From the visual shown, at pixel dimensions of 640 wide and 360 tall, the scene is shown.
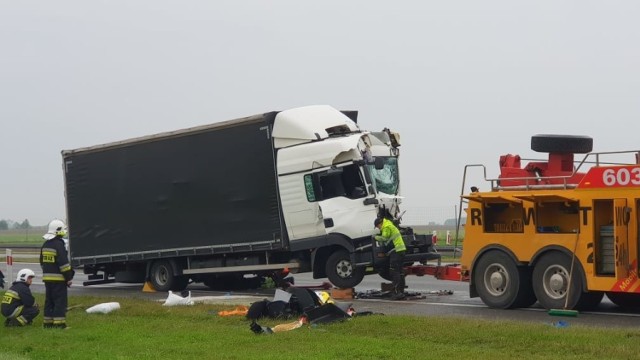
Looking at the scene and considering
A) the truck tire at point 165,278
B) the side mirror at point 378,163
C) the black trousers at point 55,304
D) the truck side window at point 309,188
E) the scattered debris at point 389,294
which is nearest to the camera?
the black trousers at point 55,304

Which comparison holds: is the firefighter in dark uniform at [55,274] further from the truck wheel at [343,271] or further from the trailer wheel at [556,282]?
the trailer wheel at [556,282]

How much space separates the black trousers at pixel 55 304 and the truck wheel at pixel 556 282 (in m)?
7.08

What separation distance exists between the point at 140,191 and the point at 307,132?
509 centimetres

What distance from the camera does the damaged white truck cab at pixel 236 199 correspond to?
18609 mm

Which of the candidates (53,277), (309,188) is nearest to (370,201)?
(309,188)

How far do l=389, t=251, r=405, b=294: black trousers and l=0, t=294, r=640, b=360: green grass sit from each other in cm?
426

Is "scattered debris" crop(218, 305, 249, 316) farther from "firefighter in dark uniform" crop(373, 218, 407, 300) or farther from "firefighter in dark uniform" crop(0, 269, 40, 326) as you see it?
"firefighter in dark uniform" crop(373, 218, 407, 300)

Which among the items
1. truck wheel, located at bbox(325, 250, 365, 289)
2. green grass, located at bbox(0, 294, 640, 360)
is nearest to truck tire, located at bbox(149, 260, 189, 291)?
truck wheel, located at bbox(325, 250, 365, 289)

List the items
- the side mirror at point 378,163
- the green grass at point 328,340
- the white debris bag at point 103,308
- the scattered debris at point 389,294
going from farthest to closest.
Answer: the side mirror at point 378,163 < the scattered debris at point 389,294 < the white debris bag at point 103,308 < the green grass at point 328,340

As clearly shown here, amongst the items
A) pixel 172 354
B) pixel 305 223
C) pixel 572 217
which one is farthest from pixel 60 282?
pixel 572 217

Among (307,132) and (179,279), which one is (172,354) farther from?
(179,279)

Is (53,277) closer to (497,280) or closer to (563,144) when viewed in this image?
(497,280)

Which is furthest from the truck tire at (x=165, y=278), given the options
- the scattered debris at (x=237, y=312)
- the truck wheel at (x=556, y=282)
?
the truck wheel at (x=556, y=282)

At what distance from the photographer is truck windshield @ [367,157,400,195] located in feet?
61.7
